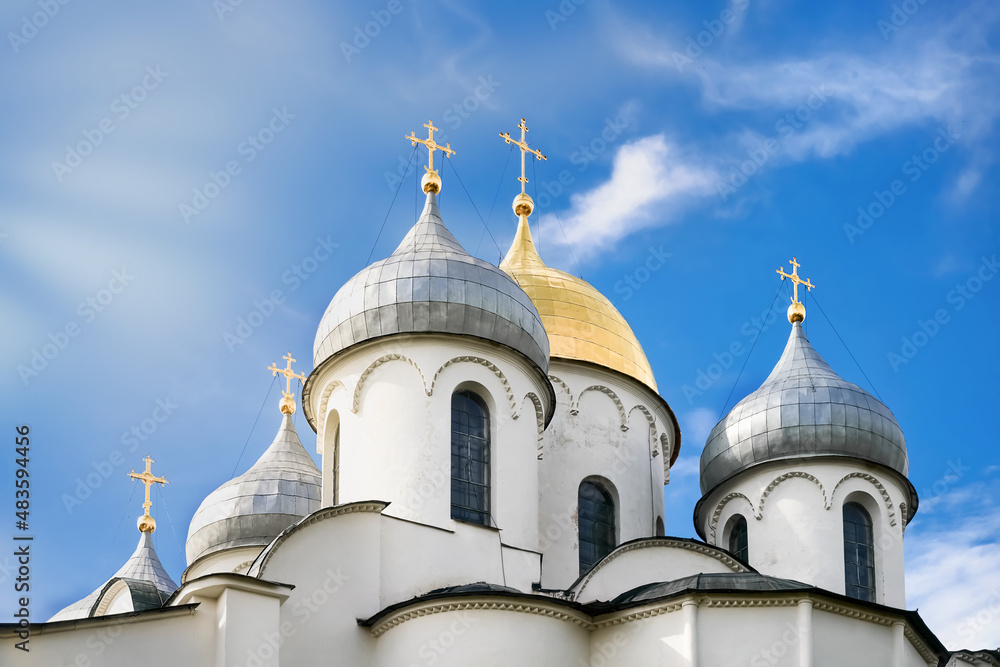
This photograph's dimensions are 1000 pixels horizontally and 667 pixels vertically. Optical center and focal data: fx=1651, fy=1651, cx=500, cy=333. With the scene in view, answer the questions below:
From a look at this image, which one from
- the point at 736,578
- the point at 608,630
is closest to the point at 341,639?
the point at 608,630

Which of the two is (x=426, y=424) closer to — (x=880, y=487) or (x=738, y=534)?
(x=738, y=534)

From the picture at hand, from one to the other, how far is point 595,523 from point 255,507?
5.33m

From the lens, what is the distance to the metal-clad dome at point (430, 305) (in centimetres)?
1894

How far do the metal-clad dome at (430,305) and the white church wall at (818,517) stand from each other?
3676 millimetres

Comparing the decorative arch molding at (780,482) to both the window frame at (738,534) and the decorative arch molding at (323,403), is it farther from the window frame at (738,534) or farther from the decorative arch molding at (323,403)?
the decorative arch molding at (323,403)

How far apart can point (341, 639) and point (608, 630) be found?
270 centimetres

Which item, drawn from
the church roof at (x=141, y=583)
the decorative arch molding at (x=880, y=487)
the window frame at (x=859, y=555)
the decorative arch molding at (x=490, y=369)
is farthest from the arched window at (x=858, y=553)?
the church roof at (x=141, y=583)

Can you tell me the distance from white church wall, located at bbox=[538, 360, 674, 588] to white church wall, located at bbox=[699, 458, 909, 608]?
4.45 ft

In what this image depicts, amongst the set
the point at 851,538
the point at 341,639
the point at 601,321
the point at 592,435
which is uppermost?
the point at 601,321

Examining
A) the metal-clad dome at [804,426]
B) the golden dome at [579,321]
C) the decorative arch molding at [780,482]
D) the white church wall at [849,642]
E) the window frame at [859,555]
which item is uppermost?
the golden dome at [579,321]

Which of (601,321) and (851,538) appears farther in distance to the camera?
(601,321)

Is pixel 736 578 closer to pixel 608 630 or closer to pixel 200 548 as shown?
pixel 608 630

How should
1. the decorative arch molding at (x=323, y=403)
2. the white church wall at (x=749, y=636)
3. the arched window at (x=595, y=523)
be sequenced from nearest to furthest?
1. the white church wall at (x=749, y=636)
2. the decorative arch molding at (x=323, y=403)
3. the arched window at (x=595, y=523)

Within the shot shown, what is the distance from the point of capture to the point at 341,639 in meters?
16.7
